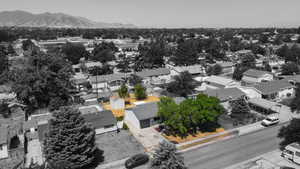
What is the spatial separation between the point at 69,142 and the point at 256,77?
46224mm

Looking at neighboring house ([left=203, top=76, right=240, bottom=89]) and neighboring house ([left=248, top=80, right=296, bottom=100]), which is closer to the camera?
neighboring house ([left=248, top=80, right=296, bottom=100])

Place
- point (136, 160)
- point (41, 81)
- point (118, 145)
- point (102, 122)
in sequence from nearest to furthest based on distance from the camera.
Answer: point (136, 160), point (118, 145), point (102, 122), point (41, 81)

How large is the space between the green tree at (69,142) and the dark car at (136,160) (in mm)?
3964

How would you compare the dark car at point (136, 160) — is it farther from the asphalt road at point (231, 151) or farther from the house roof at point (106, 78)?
the house roof at point (106, 78)

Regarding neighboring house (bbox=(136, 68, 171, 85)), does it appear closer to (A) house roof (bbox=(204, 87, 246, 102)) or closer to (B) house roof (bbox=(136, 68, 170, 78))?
(B) house roof (bbox=(136, 68, 170, 78))

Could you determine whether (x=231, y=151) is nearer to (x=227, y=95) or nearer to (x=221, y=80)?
(x=227, y=95)

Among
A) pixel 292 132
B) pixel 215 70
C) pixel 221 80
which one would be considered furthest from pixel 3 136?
pixel 215 70

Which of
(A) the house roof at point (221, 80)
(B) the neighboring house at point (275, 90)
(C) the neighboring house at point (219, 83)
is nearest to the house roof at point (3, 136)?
(C) the neighboring house at point (219, 83)

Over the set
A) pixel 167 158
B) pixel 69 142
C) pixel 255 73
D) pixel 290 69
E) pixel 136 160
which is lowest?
pixel 136 160

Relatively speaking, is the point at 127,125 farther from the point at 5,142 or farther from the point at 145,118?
the point at 5,142

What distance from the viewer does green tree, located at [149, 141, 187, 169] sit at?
19141 mm

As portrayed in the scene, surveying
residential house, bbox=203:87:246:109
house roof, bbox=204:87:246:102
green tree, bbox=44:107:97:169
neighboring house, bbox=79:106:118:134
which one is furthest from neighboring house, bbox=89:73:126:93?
green tree, bbox=44:107:97:169

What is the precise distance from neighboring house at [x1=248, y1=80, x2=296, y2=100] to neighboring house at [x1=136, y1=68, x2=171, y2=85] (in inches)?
892

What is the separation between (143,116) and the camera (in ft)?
108
